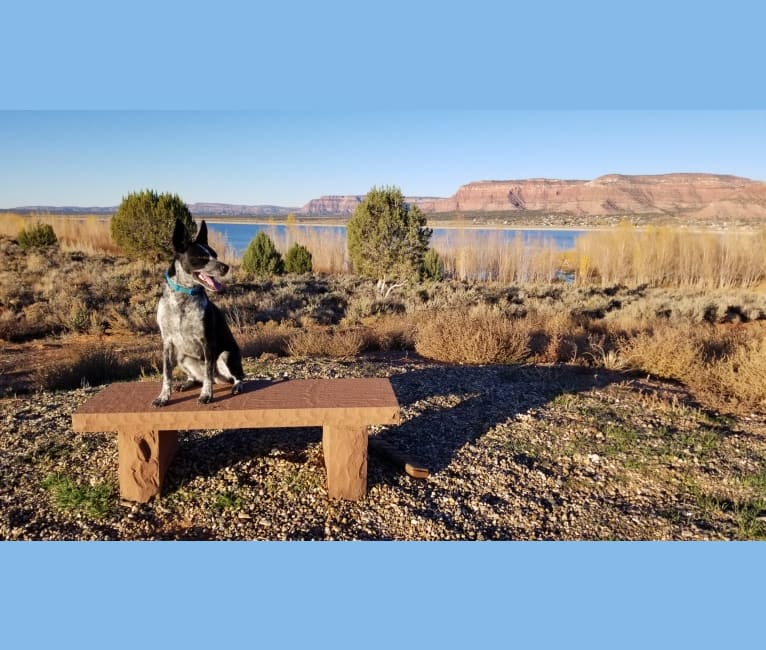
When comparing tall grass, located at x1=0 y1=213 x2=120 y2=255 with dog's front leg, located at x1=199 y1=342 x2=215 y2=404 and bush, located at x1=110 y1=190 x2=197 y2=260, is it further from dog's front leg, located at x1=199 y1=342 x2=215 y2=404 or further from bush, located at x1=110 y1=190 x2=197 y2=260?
dog's front leg, located at x1=199 y1=342 x2=215 y2=404

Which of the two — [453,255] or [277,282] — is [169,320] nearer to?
[277,282]

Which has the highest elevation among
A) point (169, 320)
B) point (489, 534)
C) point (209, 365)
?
point (169, 320)

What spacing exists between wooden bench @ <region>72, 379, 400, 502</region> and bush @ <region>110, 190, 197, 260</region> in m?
17.8

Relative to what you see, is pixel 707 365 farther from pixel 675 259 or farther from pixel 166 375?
pixel 675 259

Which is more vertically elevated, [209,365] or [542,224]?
[542,224]

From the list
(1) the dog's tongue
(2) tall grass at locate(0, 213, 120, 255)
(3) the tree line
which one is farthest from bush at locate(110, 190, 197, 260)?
(1) the dog's tongue

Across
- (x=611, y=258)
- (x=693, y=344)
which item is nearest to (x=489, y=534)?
(x=693, y=344)

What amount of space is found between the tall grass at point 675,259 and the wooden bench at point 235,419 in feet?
63.2

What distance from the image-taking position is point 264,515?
361cm

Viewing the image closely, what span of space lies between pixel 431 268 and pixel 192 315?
52.9 ft

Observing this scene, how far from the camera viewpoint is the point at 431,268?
63.1 ft

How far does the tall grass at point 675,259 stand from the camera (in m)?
21.0

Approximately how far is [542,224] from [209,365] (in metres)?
75.4

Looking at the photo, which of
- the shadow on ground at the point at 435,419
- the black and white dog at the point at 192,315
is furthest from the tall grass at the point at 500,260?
the black and white dog at the point at 192,315
